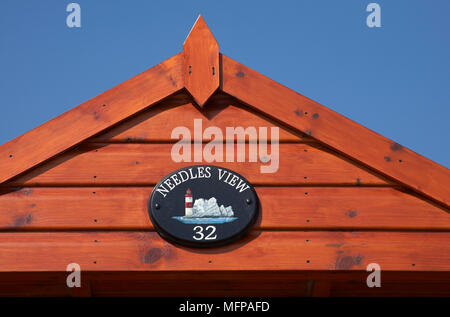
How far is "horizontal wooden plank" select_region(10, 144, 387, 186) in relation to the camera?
13.4ft

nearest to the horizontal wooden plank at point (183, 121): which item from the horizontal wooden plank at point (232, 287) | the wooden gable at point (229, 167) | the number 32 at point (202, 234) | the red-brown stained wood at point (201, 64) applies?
the wooden gable at point (229, 167)

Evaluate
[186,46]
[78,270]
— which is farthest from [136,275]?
[186,46]

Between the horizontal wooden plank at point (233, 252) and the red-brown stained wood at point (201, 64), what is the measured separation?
42.2 inches

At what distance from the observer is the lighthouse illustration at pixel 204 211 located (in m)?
3.89

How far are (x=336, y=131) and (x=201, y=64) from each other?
108cm

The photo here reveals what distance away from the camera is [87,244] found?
3.85m

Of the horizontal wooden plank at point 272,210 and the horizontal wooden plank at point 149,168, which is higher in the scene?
the horizontal wooden plank at point 149,168

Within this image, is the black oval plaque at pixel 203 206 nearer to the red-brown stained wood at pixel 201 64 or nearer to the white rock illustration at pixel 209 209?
the white rock illustration at pixel 209 209

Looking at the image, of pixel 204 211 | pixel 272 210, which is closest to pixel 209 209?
pixel 204 211

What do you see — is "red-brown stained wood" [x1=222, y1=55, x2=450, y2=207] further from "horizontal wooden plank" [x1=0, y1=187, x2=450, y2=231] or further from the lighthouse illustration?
the lighthouse illustration

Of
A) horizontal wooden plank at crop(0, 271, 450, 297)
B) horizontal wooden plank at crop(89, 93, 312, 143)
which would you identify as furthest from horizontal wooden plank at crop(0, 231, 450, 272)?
horizontal wooden plank at crop(89, 93, 312, 143)

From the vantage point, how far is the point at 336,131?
422cm
